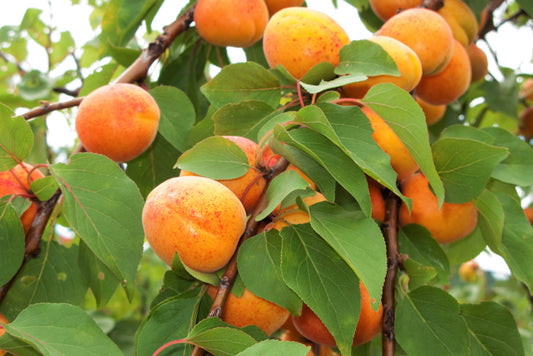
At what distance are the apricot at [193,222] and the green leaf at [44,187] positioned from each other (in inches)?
11.9

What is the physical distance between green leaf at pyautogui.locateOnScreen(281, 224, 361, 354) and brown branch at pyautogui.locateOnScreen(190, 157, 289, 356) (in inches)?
2.9

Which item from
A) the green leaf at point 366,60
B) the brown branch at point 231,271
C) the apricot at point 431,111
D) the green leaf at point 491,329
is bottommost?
the green leaf at point 491,329

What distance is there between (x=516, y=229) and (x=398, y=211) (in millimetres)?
205

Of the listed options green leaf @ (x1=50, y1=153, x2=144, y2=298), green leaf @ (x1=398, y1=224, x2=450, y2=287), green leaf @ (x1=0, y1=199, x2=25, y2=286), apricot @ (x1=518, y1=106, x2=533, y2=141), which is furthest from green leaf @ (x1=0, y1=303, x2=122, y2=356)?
apricot @ (x1=518, y1=106, x2=533, y2=141)

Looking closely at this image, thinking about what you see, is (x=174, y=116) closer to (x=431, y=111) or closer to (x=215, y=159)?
(x=215, y=159)

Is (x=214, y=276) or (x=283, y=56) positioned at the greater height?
(x=283, y=56)

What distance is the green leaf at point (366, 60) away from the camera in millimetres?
814

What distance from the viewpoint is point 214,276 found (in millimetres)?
726

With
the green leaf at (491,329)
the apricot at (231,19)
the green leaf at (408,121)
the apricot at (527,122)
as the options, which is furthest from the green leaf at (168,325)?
the apricot at (527,122)

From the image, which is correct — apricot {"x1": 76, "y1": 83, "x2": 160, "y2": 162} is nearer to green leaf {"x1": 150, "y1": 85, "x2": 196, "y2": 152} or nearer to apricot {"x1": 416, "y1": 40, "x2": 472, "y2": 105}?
green leaf {"x1": 150, "y1": 85, "x2": 196, "y2": 152}

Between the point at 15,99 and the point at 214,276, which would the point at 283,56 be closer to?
the point at 214,276

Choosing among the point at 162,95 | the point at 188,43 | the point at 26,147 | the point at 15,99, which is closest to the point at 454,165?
the point at 162,95

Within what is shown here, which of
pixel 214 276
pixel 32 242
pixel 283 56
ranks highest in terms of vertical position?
pixel 283 56

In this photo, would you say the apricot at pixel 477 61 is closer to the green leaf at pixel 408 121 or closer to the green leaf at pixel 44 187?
the green leaf at pixel 408 121
